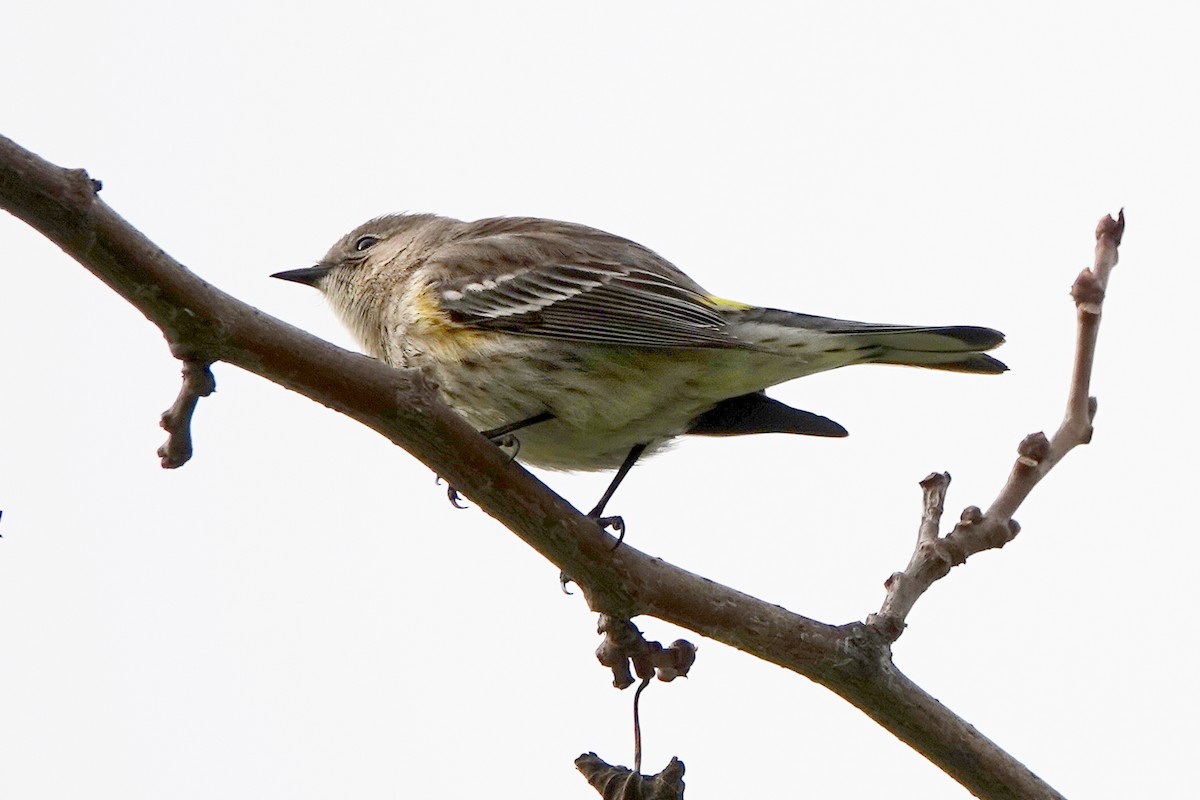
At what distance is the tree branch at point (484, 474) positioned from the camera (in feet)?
10.8

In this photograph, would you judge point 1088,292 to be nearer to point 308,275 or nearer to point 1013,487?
point 1013,487

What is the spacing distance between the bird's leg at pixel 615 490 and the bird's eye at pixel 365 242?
2604 millimetres

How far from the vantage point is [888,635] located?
169 inches

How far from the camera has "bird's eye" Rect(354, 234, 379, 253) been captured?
790 cm

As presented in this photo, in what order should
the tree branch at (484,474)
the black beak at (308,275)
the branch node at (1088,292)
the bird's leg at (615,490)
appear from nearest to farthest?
the tree branch at (484,474) → the branch node at (1088,292) → the bird's leg at (615,490) → the black beak at (308,275)

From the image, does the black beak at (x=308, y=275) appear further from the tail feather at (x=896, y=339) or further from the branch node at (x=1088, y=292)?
the branch node at (x=1088, y=292)

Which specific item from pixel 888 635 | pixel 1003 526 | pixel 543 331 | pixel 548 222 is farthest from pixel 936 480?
pixel 548 222

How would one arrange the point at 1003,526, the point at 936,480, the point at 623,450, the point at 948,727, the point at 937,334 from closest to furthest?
the point at 948,727, the point at 1003,526, the point at 936,480, the point at 937,334, the point at 623,450

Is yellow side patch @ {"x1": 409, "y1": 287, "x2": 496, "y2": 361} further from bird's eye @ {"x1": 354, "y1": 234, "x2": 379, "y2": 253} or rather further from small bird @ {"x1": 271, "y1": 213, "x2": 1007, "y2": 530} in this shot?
bird's eye @ {"x1": 354, "y1": 234, "x2": 379, "y2": 253}

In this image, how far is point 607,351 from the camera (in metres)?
5.81

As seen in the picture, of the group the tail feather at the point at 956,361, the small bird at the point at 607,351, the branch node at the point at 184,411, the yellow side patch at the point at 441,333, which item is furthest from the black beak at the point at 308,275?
the branch node at the point at 184,411

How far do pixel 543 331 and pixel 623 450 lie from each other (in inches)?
27.2

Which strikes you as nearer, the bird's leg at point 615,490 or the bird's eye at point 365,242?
the bird's leg at point 615,490

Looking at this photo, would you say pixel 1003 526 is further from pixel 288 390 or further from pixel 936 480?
pixel 288 390
